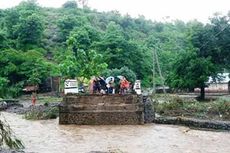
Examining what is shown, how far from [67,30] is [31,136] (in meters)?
51.4

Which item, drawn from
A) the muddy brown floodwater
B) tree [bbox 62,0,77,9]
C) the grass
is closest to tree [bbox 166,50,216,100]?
the grass

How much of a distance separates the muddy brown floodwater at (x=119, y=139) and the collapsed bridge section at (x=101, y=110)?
0.56 metres

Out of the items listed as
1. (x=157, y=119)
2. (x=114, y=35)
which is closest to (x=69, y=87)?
(x=157, y=119)

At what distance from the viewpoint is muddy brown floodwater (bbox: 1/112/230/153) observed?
15.4 metres

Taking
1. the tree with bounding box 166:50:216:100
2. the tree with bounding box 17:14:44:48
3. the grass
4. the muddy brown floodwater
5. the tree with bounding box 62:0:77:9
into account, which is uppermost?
the tree with bounding box 62:0:77:9

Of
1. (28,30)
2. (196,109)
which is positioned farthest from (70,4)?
(196,109)

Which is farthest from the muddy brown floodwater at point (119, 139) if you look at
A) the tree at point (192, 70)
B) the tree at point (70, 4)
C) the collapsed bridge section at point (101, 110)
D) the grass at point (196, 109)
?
the tree at point (70, 4)

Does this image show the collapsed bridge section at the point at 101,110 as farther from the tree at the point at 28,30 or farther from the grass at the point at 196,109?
the tree at the point at 28,30

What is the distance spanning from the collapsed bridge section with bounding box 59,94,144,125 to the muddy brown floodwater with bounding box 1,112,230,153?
559 millimetres

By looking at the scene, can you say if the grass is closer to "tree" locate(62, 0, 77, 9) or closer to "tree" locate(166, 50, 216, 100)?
"tree" locate(166, 50, 216, 100)

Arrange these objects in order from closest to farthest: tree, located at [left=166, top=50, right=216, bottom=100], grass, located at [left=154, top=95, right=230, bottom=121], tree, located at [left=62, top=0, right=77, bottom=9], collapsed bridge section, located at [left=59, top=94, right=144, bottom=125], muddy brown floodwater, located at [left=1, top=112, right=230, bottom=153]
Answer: muddy brown floodwater, located at [left=1, top=112, right=230, bottom=153] → collapsed bridge section, located at [left=59, top=94, right=144, bottom=125] → grass, located at [left=154, top=95, right=230, bottom=121] → tree, located at [left=166, top=50, right=216, bottom=100] → tree, located at [left=62, top=0, right=77, bottom=9]

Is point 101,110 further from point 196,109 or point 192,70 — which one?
point 192,70

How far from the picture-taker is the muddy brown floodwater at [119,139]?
15.4 metres

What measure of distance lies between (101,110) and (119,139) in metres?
4.26
